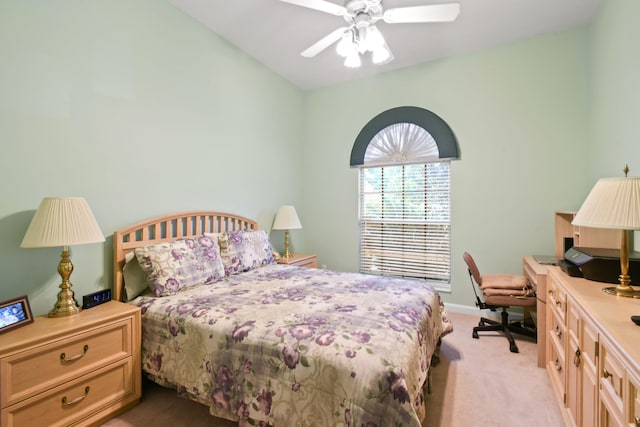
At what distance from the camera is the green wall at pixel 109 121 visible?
1752 millimetres

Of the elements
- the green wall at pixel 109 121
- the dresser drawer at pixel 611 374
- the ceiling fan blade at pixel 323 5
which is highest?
the ceiling fan blade at pixel 323 5

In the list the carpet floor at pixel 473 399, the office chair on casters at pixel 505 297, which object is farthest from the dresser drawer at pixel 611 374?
the office chair on casters at pixel 505 297

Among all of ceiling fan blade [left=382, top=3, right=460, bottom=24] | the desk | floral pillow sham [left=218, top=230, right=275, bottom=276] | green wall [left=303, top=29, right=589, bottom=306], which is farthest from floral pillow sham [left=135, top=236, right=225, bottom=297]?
green wall [left=303, top=29, right=589, bottom=306]

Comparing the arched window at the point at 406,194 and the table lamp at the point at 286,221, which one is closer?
the arched window at the point at 406,194

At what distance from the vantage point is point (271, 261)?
316 centimetres

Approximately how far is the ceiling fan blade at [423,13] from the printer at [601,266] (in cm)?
173

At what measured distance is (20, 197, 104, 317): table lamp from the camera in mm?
1591

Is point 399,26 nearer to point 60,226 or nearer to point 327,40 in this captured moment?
point 327,40

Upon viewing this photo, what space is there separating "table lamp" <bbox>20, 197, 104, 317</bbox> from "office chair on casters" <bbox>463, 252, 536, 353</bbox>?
2.99m

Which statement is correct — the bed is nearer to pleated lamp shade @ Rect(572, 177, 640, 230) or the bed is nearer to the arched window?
pleated lamp shade @ Rect(572, 177, 640, 230)

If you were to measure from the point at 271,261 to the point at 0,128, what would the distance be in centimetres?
223

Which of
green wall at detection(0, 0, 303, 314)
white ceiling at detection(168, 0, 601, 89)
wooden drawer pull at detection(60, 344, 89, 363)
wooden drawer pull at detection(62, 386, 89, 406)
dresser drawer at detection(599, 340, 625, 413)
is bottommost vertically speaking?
wooden drawer pull at detection(62, 386, 89, 406)

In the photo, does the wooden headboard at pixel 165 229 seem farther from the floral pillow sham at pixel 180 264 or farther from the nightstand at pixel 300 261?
the nightstand at pixel 300 261

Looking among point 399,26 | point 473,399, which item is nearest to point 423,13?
point 399,26
